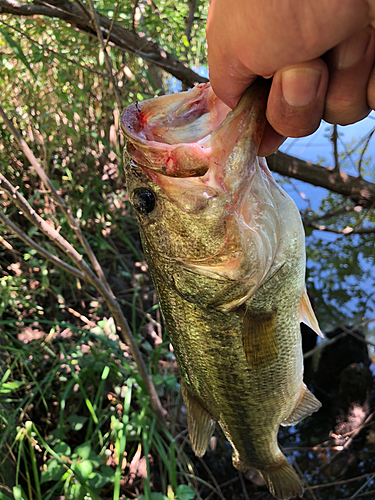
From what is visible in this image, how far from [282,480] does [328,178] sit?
2.22 m

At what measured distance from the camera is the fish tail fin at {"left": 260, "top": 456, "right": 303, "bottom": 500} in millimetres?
1583

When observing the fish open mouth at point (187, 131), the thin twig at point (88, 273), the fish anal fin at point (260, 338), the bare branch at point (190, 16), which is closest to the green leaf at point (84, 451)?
the thin twig at point (88, 273)

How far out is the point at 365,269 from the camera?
15.5ft

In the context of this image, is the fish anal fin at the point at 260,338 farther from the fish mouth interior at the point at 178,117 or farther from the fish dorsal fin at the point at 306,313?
the fish mouth interior at the point at 178,117

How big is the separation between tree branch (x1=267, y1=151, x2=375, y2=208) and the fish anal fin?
2074 mm

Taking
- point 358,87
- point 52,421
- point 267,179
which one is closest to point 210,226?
point 267,179

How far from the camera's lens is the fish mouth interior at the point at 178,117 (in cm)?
101

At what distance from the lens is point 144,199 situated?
3.59 ft

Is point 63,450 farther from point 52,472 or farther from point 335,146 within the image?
point 335,146

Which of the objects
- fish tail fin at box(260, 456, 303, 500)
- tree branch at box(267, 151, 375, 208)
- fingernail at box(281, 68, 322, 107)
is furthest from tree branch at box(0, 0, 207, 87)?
fish tail fin at box(260, 456, 303, 500)

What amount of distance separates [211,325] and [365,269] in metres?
4.15

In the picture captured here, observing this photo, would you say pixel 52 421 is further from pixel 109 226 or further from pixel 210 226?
pixel 210 226

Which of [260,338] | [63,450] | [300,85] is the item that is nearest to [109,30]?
[300,85]

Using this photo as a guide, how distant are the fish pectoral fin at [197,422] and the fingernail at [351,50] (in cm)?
126
